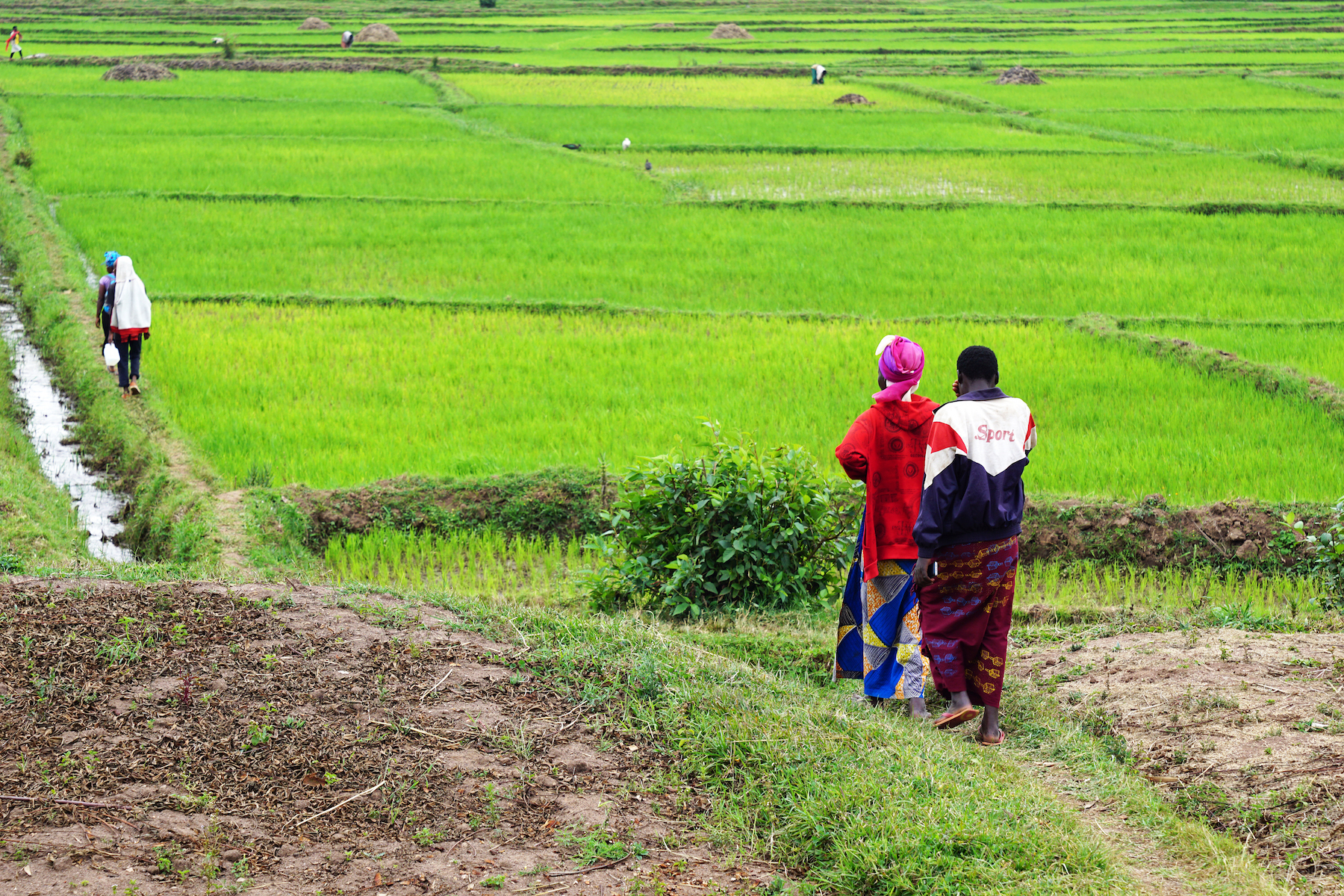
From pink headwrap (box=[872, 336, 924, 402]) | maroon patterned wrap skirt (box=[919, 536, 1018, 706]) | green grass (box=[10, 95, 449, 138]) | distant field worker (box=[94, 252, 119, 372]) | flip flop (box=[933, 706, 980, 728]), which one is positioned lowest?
flip flop (box=[933, 706, 980, 728])

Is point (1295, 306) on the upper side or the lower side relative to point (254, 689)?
upper

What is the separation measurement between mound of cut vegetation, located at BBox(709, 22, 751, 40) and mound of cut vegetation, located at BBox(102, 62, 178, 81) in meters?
20.7

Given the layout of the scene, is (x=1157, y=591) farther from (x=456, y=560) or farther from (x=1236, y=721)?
(x=456, y=560)

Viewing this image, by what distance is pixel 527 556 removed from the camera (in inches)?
258

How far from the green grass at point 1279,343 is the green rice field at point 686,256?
5 centimetres

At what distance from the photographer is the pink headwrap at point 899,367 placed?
13.3 feet

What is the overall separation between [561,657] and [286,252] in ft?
33.6

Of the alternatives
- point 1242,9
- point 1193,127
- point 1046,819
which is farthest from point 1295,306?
point 1242,9

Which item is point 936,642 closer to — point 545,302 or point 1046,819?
point 1046,819

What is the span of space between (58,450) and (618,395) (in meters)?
3.97

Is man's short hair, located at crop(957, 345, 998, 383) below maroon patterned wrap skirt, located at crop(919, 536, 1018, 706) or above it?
above

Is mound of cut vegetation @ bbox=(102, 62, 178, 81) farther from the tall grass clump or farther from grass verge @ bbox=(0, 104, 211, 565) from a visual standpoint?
the tall grass clump

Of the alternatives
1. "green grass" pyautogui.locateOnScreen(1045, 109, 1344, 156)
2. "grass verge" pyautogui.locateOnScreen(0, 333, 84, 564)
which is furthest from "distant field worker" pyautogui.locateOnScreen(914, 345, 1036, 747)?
"green grass" pyautogui.locateOnScreen(1045, 109, 1344, 156)

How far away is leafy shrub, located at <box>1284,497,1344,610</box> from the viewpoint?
17.3ft
